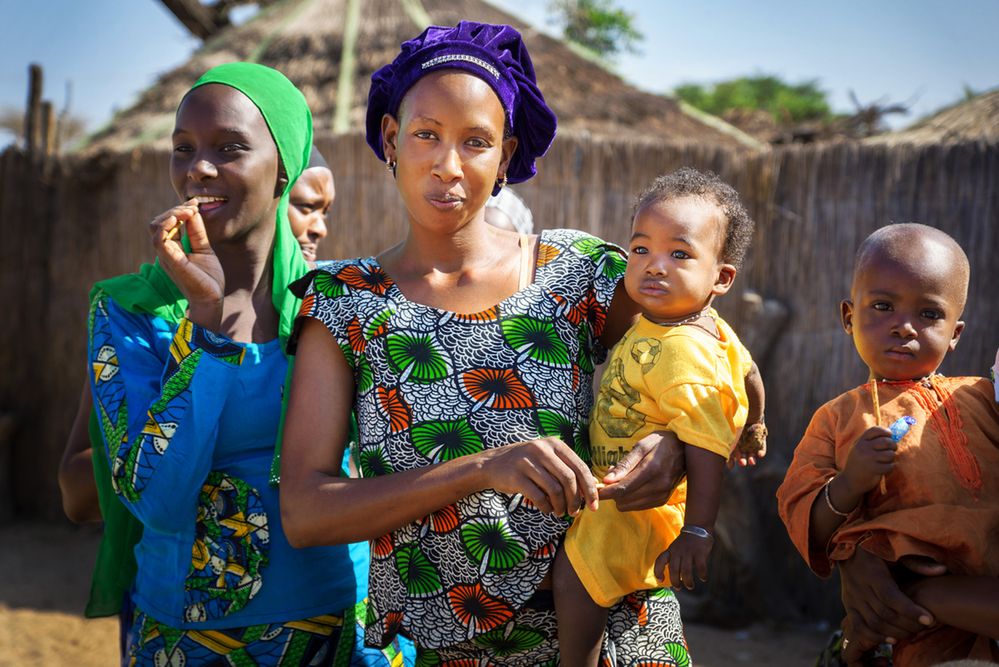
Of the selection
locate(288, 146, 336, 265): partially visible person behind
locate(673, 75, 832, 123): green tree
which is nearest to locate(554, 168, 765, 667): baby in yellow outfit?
locate(288, 146, 336, 265): partially visible person behind

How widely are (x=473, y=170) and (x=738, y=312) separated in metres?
4.05

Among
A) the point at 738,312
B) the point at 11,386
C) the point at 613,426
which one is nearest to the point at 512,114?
the point at 613,426

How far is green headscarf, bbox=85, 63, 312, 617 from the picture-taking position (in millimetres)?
2389

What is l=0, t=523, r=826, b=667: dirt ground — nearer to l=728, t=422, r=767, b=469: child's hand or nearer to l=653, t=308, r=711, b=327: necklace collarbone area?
l=728, t=422, r=767, b=469: child's hand

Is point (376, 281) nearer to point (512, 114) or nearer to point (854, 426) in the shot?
point (512, 114)

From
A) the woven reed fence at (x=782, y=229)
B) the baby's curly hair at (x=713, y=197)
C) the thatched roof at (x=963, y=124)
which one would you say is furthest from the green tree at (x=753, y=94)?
the baby's curly hair at (x=713, y=197)

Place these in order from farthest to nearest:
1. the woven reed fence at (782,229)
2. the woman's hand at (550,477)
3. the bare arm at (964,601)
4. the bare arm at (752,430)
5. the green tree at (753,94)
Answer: the green tree at (753,94) → the woven reed fence at (782,229) → the bare arm at (752,430) → the bare arm at (964,601) → the woman's hand at (550,477)

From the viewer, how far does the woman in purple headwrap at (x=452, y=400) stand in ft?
6.44

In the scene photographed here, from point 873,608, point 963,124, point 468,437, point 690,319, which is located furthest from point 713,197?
point 963,124

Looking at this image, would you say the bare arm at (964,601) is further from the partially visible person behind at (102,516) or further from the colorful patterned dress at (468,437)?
the partially visible person behind at (102,516)

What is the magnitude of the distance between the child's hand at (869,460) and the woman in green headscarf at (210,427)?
124cm

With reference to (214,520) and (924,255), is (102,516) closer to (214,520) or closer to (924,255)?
(214,520)

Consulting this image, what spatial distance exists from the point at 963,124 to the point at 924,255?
16.7 ft

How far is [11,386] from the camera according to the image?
25.0ft
